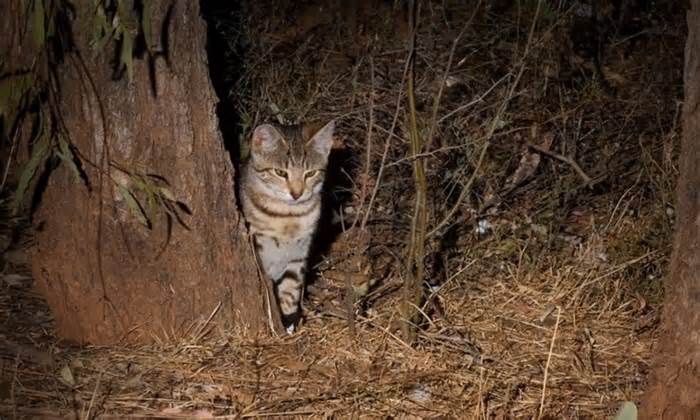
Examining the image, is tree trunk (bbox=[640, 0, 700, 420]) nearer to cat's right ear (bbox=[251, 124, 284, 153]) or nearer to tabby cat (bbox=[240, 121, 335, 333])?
tabby cat (bbox=[240, 121, 335, 333])

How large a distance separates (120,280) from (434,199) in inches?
85.8

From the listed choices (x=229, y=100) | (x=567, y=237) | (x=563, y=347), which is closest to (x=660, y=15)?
(x=567, y=237)

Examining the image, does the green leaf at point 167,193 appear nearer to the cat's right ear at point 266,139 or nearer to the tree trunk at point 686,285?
the cat's right ear at point 266,139

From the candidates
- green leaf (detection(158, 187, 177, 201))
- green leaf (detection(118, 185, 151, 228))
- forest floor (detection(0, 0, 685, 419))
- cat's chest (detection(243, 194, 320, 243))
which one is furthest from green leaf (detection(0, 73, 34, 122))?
cat's chest (detection(243, 194, 320, 243))

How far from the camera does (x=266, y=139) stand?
16.5 ft

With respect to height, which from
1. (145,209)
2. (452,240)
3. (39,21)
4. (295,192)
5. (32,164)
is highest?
(39,21)

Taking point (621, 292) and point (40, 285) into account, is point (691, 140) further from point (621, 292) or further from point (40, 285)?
point (40, 285)

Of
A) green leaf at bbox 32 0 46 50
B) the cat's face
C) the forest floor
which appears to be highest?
green leaf at bbox 32 0 46 50

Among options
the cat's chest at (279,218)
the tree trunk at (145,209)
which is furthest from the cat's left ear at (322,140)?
→ the tree trunk at (145,209)

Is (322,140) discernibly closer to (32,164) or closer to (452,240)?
(452,240)

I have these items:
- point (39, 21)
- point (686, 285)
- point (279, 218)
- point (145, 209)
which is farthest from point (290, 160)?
point (686, 285)

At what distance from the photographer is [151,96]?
381cm

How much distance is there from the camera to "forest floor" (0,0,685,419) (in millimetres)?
3807

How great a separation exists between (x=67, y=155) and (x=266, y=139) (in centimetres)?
154
